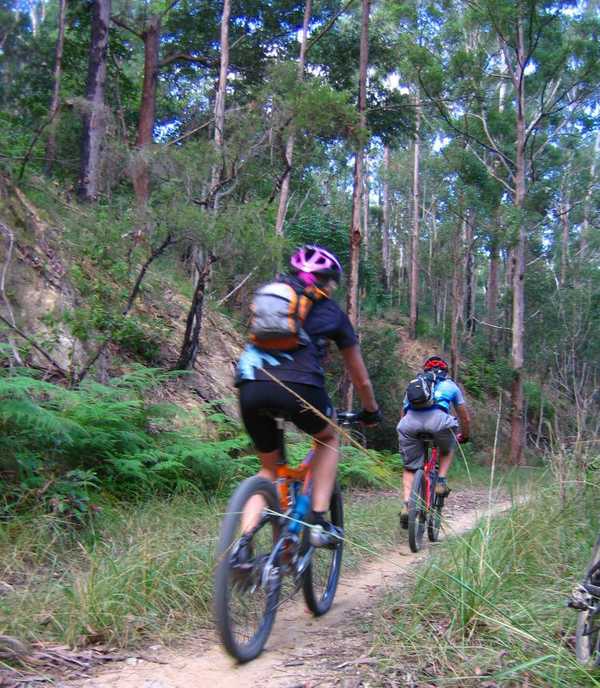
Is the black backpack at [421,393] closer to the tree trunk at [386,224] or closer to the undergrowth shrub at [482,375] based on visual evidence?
the undergrowth shrub at [482,375]

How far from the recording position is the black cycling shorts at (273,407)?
321 cm

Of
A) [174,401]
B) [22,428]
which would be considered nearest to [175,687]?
[22,428]

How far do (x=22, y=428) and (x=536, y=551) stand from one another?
12.2 feet

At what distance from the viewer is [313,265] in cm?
343

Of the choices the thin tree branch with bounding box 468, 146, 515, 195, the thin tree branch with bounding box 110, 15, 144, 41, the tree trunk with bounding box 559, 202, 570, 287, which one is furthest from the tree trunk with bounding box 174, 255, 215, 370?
the tree trunk with bounding box 559, 202, 570, 287

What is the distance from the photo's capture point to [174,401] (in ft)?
28.7

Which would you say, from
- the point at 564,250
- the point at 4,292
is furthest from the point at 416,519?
the point at 564,250

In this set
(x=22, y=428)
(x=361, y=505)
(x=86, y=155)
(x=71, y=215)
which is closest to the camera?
(x=22, y=428)

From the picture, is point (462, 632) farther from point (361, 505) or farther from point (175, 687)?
point (361, 505)

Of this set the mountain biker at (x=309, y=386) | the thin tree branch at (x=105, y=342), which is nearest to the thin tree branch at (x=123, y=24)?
the thin tree branch at (x=105, y=342)

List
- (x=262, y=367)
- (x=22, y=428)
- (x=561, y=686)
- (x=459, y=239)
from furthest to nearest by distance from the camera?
(x=459, y=239) < (x=22, y=428) < (x=262, y=367) < (x=561, y=686)

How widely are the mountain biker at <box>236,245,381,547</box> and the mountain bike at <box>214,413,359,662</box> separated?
58 millimetres

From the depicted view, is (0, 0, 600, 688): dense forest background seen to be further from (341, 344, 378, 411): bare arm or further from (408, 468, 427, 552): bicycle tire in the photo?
(341, 344, 378, 411): bare arm

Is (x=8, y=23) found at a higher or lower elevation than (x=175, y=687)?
higher
